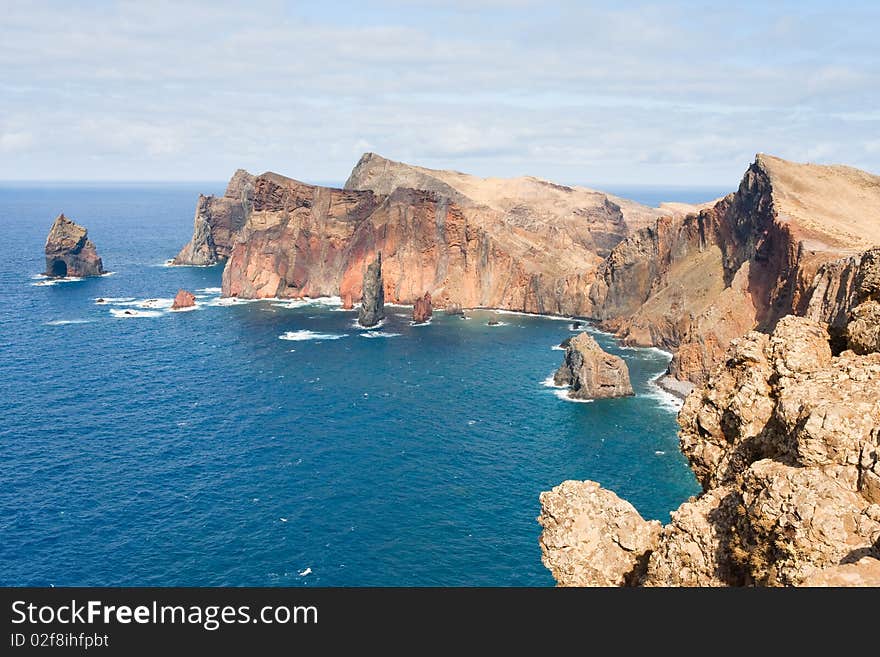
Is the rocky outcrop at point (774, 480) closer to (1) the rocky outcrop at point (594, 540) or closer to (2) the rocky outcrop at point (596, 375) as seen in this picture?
(1) the rocky outcrop at point (594, 540)

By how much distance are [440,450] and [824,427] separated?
88.7 meters

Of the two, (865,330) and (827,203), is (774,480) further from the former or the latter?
(827,203)

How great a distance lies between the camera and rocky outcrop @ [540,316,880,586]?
820 inches

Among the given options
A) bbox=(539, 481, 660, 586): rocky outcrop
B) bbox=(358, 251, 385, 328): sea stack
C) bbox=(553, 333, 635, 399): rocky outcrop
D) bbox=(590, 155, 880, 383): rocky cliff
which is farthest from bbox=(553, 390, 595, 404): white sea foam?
bbox=(539, 481, 660, 586): rocky outcrop

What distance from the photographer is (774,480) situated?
22297 mm

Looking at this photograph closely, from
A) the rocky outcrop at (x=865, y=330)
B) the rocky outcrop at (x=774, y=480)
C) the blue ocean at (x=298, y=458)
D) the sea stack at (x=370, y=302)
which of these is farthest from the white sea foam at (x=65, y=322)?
the rocky outcrop at (x=865, y=330)

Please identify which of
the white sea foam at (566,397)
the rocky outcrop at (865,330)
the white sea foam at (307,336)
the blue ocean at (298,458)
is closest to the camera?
the rocky outcrop at (865,330)

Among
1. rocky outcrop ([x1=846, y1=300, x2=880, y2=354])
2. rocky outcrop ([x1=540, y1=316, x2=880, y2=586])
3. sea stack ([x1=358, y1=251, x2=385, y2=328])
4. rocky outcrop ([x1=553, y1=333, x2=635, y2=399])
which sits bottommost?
rocky outcrop ([x1=553, y1=333, x2=635, y2=399])

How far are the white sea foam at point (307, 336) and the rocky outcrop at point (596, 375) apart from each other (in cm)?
6961

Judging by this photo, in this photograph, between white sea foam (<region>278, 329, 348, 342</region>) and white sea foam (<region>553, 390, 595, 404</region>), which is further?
white sea foam (<region>278, 329, 348, 342</region>)

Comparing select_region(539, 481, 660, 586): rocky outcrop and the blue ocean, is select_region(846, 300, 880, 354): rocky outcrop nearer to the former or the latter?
select_region(539, 481, 660, 586): rocky outcrop

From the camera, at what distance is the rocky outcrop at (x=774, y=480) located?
20828mm

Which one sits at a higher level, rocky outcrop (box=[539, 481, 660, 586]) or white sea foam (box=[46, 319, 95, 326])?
rocky outcrop (box=[539, 481, 660, 586])

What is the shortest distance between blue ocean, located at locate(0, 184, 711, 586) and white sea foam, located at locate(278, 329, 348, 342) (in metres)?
7.69
